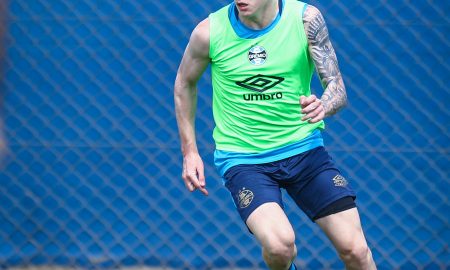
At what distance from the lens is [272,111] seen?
15.1 feet

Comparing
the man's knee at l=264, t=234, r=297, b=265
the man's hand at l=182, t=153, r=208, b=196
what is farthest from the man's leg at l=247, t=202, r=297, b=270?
the man's hand at l=182, t=153, r=208, b=196

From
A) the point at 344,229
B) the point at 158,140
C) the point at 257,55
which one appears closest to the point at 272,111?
the point at 257,55

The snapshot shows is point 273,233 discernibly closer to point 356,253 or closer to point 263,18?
point 356,253

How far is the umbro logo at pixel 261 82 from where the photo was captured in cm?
454

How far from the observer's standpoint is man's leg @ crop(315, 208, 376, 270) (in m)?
4.40

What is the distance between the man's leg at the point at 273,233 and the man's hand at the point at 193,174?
1.07 feet

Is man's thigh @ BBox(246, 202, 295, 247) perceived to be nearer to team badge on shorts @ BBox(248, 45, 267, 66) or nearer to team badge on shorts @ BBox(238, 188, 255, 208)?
team badge on shorts @ BBox(238, 188, 255, 208)

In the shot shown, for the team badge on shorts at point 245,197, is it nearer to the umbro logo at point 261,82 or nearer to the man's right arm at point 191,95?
the man's right arm at point 191,95

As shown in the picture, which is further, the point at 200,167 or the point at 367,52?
the point at 367,52

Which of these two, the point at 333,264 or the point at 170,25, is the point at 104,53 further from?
the point at 333,264

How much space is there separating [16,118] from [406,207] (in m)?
2.52

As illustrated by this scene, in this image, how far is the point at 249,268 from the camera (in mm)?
5984

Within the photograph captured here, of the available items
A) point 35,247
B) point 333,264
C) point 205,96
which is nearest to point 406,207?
point 333,264

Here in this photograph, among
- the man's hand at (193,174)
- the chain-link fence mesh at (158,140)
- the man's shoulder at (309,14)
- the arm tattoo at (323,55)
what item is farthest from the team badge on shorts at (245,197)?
the chain-link fence mesh at (158,140)
